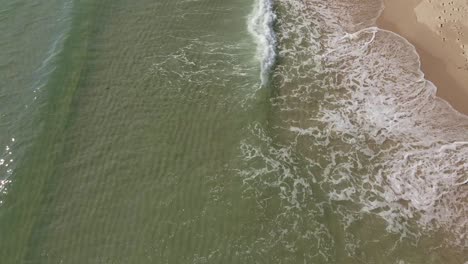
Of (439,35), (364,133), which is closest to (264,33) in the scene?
(364,133)

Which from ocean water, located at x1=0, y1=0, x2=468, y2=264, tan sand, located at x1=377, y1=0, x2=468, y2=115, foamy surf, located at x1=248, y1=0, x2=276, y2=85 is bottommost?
ocean water, located at x1=0, y1=0, x2=468, y2=264

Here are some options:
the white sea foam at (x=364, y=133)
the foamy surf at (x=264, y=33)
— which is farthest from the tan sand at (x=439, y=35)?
the foamy surf at (x=264, y=33)

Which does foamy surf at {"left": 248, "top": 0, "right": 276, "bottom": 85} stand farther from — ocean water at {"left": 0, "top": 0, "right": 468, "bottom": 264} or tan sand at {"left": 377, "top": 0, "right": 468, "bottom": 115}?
tan sand at {"left": 377, "top": 0, "right": 468, "bottom": 115}

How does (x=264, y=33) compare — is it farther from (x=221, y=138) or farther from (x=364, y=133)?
(x=364, y=133)

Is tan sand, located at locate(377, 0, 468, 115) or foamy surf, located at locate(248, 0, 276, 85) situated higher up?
tan sand, located at locate(377, 0, 468, 115)

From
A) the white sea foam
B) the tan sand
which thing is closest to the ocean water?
the white sea foam

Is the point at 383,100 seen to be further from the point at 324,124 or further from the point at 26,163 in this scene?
the point at 26,163
